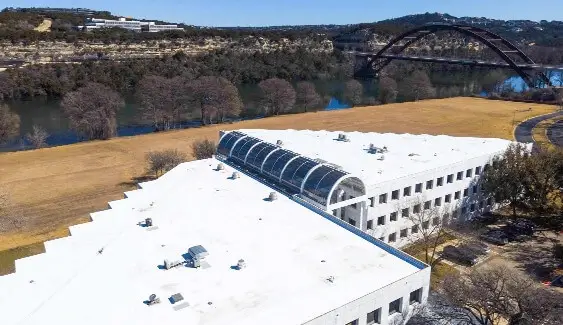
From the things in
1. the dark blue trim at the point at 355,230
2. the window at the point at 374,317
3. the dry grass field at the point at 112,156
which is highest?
the dark blue trim at the point at 355,230

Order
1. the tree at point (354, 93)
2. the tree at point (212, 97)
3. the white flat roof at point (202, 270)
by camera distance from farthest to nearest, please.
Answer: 1. the tree at point (354, 93)
2. the tree at point (212, 97)
3. the white flat roof at point (202, 270)

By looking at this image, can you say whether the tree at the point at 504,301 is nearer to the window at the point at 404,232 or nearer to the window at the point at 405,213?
the window at the point at 405,213

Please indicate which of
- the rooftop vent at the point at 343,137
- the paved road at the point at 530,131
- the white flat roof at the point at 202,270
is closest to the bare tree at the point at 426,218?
the rooftop vent at the point at 343,137

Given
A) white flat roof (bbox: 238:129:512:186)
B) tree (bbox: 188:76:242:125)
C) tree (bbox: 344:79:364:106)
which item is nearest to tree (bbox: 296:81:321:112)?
tree (bbox: 344:79:364:106)

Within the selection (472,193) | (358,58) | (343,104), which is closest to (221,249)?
(472,193)

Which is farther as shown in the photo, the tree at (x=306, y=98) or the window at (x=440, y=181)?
the tree at (x=306, y=98)

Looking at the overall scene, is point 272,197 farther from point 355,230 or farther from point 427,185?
point 427,185

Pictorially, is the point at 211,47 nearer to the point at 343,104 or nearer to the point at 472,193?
the point at 343,104
